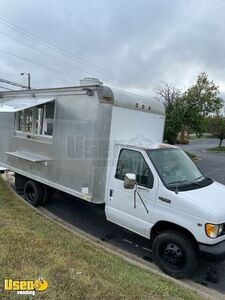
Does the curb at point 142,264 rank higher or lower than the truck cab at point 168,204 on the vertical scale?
lower

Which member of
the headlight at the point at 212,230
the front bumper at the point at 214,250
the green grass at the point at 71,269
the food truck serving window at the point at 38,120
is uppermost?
the food truck serving window at the point at 38,120

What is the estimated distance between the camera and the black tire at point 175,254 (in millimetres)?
4309

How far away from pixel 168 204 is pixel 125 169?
1.05m

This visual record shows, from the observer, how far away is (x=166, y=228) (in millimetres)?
4684

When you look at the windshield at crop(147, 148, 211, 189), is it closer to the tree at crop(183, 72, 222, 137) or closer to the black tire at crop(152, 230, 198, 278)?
the black tire at crop(152, 230, 198, 278)

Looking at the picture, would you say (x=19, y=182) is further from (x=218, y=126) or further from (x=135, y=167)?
(x=218, y=126)

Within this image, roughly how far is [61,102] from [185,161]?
287 centimetres

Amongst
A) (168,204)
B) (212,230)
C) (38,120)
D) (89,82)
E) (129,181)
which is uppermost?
(89,82)

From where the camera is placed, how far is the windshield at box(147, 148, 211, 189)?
4727 millimetres

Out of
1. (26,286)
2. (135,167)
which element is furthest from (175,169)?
(26,286)

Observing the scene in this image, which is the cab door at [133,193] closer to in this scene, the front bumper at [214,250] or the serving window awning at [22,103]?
the front bumper at [214,250]

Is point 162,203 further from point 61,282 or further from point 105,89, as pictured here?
point 105,89

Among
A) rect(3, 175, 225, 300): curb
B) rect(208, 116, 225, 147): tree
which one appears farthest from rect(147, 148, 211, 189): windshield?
rect(208, 116, 225, 147): tree

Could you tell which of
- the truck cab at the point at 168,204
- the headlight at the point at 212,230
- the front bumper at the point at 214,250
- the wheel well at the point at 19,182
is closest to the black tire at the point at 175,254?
the truck cab at the point at 168,204
